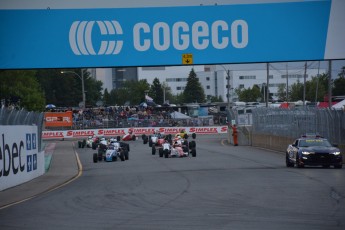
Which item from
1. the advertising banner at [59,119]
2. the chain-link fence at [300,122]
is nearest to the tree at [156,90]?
the advertising banner at [59,119]

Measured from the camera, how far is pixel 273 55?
62.8 ft

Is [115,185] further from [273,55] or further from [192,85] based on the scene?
A: [192,85]

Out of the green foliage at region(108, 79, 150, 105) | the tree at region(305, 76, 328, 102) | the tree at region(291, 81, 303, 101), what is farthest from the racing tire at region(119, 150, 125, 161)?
the green foliage at region(108, 79, 150, 105)

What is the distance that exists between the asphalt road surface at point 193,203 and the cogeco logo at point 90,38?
149 inches

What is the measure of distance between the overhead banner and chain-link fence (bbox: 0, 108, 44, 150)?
494 centimetres

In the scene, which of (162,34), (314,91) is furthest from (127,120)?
(162,34)

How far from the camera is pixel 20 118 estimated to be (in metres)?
26.1

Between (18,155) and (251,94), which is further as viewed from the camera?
(251,94)

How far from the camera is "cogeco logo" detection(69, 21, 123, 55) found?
1886cm

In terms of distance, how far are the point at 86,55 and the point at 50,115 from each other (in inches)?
2300

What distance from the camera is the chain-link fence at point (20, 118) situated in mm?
23438

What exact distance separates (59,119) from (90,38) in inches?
2293

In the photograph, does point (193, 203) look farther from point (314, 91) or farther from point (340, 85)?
point (314, 91)

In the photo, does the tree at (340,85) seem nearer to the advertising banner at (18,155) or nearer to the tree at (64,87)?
the tree at (64,87)
